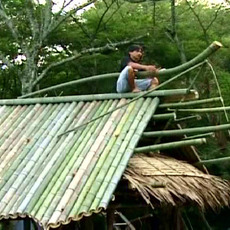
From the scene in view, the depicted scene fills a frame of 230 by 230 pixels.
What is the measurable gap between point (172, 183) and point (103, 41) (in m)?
8.15

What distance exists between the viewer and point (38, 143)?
21.7ft

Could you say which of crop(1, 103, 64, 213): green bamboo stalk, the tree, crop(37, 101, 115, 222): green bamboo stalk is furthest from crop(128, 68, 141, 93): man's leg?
the tree

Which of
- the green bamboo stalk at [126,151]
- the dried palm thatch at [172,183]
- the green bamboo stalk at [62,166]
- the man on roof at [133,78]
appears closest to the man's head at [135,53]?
the man on roof at [133,78]

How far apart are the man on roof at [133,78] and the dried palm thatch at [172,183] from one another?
705 mm

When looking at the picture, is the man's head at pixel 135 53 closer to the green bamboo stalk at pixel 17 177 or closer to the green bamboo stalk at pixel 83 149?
the green bamboo stalk at pixel 83 149

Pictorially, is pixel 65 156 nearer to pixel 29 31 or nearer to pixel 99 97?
pixel 99 97

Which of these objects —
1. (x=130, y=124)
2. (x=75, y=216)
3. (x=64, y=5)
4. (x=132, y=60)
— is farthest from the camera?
(x=64, y=5)

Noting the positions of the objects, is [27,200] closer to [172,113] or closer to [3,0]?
[172,113]

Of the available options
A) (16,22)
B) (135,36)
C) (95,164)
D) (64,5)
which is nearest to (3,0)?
(16,22)

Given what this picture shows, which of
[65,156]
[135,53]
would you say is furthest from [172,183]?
[135,53]

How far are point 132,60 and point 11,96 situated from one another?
8416mm

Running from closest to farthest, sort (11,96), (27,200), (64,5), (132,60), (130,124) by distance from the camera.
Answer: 1. (27,200)
2. (130,124)
3. (132,60)
4. (64,5)
5. (11,96)

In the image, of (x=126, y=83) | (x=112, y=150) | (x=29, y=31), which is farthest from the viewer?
(x=29, y=31)

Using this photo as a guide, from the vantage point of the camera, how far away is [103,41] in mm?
14023
